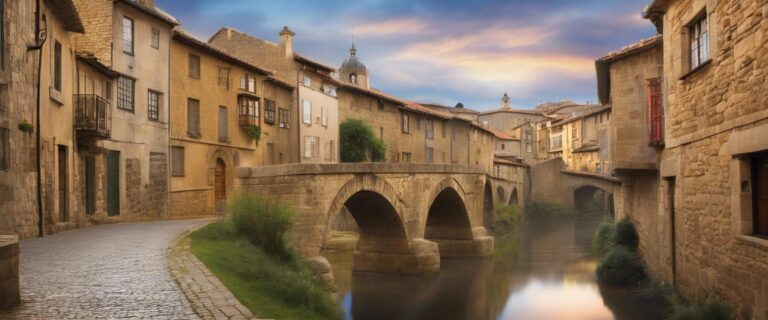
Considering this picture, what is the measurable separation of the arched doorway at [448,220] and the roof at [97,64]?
1498 cm

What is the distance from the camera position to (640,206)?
1912cm

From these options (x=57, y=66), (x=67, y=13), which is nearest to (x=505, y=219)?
(x=57, y=66)

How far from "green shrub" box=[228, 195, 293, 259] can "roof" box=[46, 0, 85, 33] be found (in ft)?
23.2

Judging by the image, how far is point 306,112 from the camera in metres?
35.8

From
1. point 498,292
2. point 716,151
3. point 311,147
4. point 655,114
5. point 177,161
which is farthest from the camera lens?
point 311,147

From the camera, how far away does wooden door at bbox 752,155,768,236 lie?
9609 mm

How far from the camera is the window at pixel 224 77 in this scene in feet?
96.6

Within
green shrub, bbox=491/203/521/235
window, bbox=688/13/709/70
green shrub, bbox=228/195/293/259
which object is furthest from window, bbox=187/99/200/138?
green shrub, bbox=491/203/521/235

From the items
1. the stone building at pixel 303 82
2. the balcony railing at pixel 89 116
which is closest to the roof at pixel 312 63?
the stone building at pixel 303 82

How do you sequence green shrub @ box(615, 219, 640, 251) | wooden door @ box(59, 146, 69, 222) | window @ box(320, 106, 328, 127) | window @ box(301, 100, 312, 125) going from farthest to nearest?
window @ box(320, 106, 328, 127) → window @ box(301, 100, 312, 125) → green shrub @ box(615, 219, 640, 251) → wooden door @ box(59, 146, 69, 222)

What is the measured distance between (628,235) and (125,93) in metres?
18.6

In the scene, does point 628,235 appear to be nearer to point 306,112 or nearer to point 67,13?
point 67,13

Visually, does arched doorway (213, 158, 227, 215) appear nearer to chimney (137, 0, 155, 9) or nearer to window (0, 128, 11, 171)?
chimney (137, 0, 155, 9)

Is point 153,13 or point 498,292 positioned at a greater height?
point 153,13
